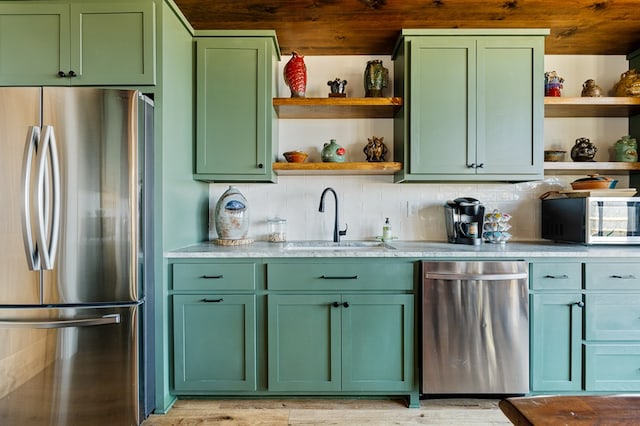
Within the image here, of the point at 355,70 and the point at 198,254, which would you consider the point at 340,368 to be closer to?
the point at 198,254

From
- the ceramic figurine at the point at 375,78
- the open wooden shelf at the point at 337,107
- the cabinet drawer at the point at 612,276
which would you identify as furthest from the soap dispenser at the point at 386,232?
the cabinet drawer at the point at 612,276

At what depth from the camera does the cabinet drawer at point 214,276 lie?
6.33 ft

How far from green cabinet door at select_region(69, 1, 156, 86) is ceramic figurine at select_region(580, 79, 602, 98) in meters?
2.89

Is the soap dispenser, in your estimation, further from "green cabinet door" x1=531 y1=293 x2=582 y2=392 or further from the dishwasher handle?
"green cabinet door" x1=531 y1=293 x2=582 y2=392

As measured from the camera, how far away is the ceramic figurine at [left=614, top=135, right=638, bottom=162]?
2414 mm

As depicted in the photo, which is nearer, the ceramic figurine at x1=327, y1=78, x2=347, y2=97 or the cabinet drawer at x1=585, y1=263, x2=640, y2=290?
the cabinet drawer at x1=585, y1=263, x2=640, y2=290

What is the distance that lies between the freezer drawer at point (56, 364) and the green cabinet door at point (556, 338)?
225 cm

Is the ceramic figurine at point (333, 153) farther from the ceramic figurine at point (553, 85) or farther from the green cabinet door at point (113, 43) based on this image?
the ceramic figurine at point (553, 85)

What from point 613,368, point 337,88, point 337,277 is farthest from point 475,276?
point 337,88

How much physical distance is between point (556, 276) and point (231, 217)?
6.61 feet

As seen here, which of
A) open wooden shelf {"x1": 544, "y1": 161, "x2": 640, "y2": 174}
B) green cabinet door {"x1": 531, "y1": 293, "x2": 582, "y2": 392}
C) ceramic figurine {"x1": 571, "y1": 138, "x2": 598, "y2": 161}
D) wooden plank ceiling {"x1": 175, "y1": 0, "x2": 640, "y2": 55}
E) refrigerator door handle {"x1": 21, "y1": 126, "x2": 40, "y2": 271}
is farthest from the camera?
ceramic figurine {"x1": 571, "y1": 138, "x2": 598, "y2": 161}

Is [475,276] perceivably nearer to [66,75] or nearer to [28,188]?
[28,188]

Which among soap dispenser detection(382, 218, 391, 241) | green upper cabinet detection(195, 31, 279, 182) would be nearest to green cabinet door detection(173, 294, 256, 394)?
green upper cabinet detection(195, 31, 279, 182)

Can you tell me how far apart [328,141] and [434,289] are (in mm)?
1362
